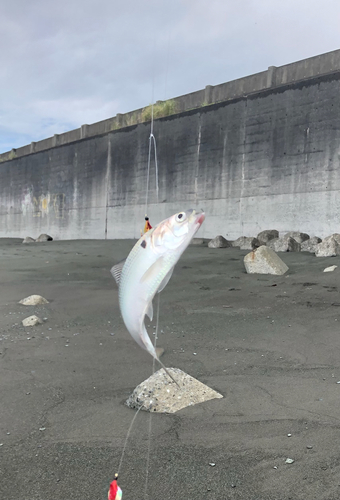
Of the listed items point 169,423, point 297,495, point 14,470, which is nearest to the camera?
point 297,495

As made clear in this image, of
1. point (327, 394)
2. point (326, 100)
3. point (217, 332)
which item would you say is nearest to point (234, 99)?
point (326, 100)

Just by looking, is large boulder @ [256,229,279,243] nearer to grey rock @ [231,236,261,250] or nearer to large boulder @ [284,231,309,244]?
grey rock @ [231,236,261,250]

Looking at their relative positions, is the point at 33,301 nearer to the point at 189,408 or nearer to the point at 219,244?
the point at 189,408

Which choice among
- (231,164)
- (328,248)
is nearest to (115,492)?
(328,248)

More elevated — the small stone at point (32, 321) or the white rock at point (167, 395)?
the white rock at point (167, 395)

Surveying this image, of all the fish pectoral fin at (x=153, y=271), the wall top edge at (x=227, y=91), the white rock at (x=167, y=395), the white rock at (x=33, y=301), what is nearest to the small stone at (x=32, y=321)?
the white rock at (x=33, y=301)

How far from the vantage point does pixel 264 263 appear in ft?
20.9

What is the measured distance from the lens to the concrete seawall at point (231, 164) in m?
9.57

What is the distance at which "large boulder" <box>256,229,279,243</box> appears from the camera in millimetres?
9742

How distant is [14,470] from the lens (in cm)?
184

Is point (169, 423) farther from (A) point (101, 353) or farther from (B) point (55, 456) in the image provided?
(A) point (101, 353)

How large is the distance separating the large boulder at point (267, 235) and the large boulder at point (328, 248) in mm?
2177

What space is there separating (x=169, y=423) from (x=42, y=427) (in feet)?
2.28

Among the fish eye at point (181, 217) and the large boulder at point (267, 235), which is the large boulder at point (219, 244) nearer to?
the large boulder at point (267, 235)
